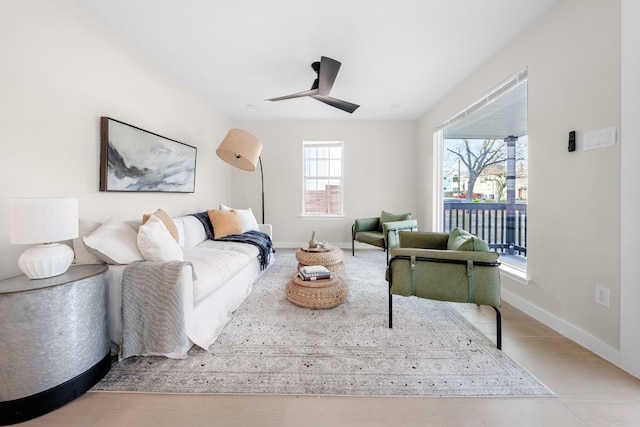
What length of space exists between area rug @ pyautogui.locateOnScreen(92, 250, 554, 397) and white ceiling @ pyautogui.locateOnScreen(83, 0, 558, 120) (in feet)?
8.56

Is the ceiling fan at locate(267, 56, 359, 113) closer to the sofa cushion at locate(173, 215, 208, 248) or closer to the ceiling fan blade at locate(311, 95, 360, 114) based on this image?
the ceiling fan blade at locate(311, 95, 360, 114)

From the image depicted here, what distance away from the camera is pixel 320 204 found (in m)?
5.14

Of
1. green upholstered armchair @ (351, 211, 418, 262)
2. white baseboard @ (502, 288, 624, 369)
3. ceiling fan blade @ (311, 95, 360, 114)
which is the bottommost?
white baseboard @ (502, 288, 624, 369)

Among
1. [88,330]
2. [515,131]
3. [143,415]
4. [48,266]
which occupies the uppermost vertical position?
[515,131]

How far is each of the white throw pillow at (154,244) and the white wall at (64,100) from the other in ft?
2.29

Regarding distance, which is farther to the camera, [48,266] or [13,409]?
[48,266]

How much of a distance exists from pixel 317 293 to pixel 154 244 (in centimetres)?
136

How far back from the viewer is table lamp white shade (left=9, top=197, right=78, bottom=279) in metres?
1.25

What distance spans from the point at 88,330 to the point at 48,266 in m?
0.41

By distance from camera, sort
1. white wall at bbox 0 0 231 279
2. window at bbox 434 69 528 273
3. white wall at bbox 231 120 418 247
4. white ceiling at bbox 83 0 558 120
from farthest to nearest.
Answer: white wall at bbox 231 120 418 247
window at bbox 434 69 528 273
white ceiling at bbox 83 0 558 120
white wall at bbox 0 0 231 279

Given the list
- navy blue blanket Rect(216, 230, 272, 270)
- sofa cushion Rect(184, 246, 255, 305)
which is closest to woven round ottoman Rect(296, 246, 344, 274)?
navy blue blanket Rect(216, 230, 272, 270)

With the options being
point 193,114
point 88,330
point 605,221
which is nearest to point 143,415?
point 88,330

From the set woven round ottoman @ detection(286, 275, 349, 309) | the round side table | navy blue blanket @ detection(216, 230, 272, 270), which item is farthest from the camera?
navy blue blanket @ detection(216, 230, 272, 270)

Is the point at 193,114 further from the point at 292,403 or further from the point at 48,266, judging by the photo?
Result: the point at 292,403
